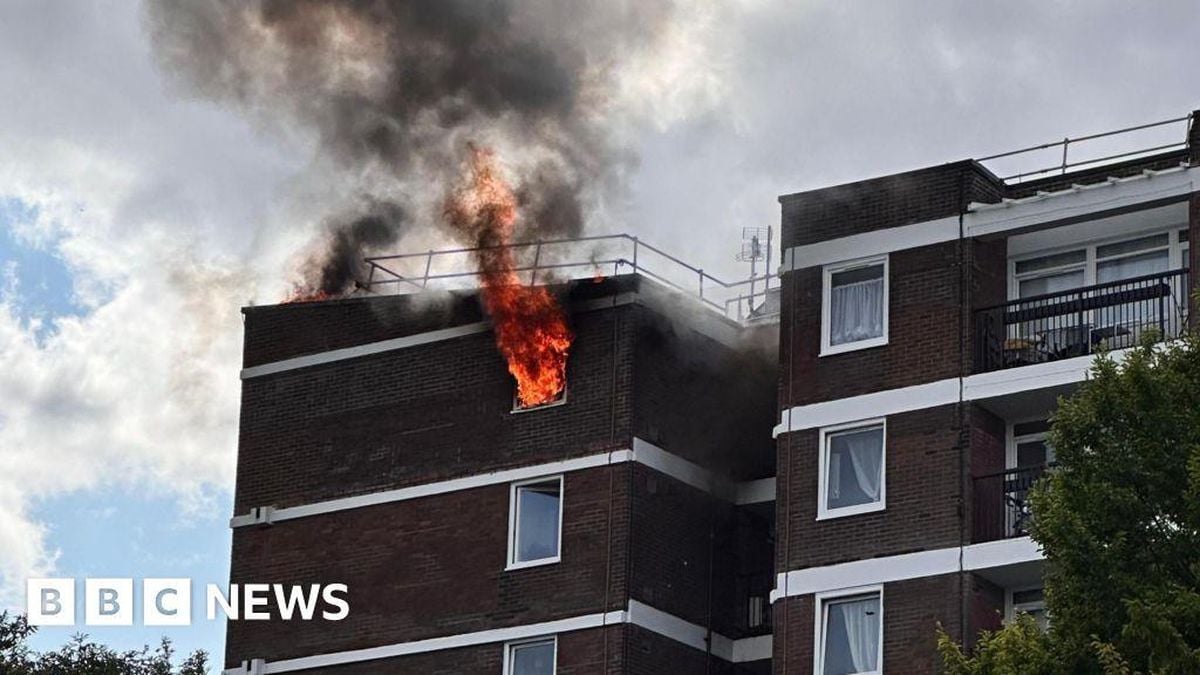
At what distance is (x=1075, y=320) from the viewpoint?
4228 cm

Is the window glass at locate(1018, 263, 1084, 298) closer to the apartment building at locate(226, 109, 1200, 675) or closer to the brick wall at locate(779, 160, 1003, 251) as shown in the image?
the apartment building at locate(226, 109, 1200, 675)

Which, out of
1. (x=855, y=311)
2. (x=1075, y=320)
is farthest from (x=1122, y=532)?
(x=855, y=311)

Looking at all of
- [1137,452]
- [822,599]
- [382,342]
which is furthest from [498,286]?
[1137,452]

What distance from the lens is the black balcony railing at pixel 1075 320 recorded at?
4147 centimetres

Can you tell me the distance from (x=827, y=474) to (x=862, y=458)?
1.94 feet

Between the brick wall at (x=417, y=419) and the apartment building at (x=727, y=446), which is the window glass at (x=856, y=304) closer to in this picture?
the apartment building at (x=727, y=446)

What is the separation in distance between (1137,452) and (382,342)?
781 inches

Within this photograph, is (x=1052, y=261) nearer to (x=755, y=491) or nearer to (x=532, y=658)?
(x=755, y=491)

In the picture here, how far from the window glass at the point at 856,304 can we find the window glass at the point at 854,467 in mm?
1619

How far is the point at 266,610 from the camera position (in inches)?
1914

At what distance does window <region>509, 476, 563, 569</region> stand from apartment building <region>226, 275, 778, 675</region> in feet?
0.12

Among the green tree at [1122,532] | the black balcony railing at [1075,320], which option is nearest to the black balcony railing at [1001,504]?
the black balcony railing at [1075,320]

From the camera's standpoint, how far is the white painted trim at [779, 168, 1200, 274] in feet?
135

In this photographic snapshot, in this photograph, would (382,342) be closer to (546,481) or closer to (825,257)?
(546,481)
